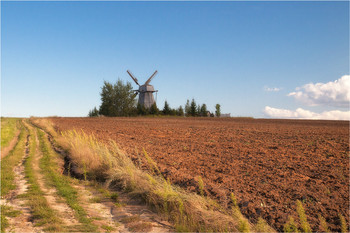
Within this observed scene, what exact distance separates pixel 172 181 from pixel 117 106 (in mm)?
70034

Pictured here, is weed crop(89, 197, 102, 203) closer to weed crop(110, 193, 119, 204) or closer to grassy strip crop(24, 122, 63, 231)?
weed crop(110, 193, 119, 204)

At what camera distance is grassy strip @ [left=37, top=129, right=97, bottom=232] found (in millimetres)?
6126

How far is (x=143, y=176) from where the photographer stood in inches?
310

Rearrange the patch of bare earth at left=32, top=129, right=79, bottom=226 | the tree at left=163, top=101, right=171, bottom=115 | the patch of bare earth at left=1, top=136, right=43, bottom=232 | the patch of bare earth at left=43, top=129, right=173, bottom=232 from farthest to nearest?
the tree at left=163, top=101, right=171, bottom=115 → the patch of bare earth at left=32, top=129, right=79, bottom=226 → the patch of bare earth at left=1, top=136, right=43, bottom=232 → the patch of bare earth at left=43, top=129, right=173, bottom=232

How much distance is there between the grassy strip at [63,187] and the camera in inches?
241

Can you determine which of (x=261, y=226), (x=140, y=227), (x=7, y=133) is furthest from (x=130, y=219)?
(x=7, y=133)

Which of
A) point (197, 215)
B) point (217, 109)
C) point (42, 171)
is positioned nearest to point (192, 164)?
point (197, 215)

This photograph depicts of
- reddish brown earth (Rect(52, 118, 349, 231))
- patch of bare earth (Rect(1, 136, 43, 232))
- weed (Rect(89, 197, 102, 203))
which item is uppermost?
reddish brown earth (Rect(52, 118, 349, 231))

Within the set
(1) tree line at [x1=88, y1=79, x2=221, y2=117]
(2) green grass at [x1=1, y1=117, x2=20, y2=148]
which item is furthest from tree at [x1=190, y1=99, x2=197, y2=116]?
(2) green grass at [x1=1, y1=117, x2=20, y2=148]

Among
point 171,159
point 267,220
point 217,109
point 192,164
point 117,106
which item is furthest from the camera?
point 217,109

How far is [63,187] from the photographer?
29.1 feet

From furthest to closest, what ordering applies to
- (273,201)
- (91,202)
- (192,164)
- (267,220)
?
(192,164) → (91,202) → (273,201) → (267,220)

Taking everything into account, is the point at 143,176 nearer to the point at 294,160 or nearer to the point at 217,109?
the point at 294,160

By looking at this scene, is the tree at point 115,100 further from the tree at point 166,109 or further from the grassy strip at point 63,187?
the grassy strip at point 63,187
